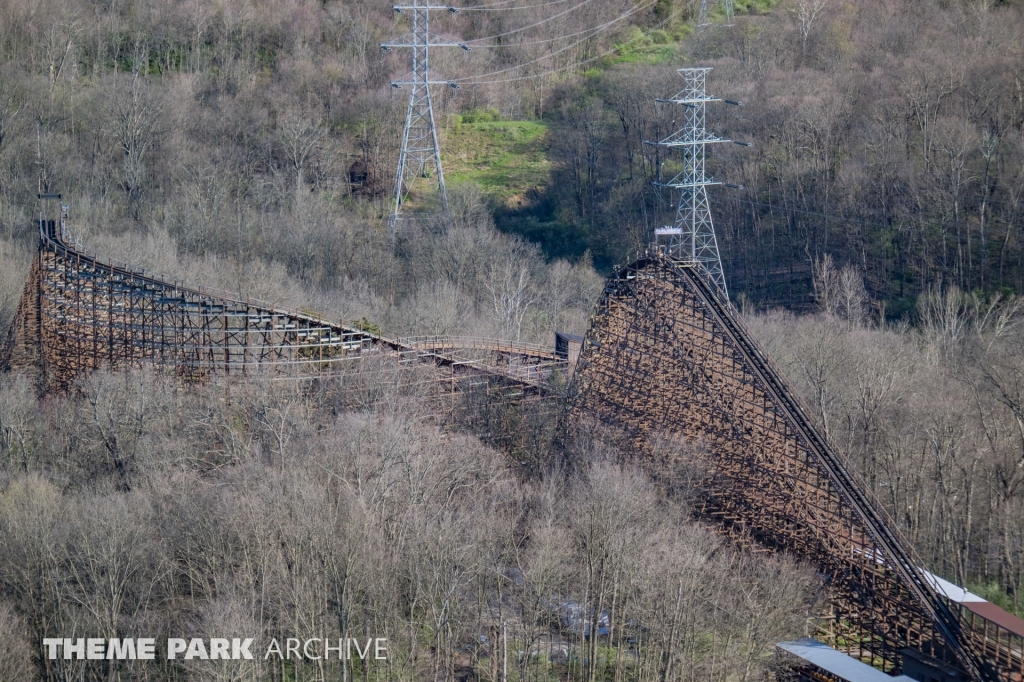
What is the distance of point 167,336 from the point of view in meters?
35.7

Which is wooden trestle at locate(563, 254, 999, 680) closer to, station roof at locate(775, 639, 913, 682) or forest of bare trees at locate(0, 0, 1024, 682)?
station roof at locate(775, 639, 913, 682)

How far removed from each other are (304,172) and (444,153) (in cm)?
624

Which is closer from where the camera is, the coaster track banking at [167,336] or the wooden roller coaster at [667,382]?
the wooden roller coaster at [667,382]

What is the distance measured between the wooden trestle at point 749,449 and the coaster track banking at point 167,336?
13.7 ft

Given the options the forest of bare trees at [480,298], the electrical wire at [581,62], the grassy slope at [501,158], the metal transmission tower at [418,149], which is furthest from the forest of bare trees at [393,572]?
the electrical wire at [581,62]

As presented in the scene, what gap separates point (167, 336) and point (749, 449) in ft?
51.7

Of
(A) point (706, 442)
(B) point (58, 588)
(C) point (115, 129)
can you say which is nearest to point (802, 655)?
(A) point (706, 442)

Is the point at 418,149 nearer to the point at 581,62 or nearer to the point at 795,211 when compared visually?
the point at 795,211

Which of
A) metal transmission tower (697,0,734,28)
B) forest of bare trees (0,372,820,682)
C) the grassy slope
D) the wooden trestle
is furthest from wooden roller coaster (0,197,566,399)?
metal transmission tower (697,0,734,28)

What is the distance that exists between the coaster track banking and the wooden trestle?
4.17 m

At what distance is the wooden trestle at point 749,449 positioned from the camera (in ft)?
80.6

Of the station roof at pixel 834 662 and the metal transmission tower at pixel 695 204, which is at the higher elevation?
the metal transmission tower at pixel 695 204

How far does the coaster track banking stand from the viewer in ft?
114

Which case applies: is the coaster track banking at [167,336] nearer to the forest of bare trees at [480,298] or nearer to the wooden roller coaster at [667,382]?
the wooden roller coaster at [667,382]
